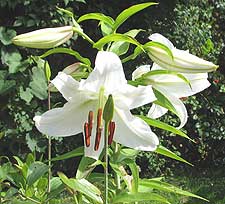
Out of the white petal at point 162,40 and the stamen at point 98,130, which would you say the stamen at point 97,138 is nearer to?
the stamen at point 98,130

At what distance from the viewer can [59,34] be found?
121cm

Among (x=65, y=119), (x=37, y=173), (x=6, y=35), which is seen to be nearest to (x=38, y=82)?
(x=6, y=35)

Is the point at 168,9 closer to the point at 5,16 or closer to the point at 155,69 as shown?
the point at 5,16

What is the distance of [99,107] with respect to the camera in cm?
115

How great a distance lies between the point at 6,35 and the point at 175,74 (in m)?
3.67

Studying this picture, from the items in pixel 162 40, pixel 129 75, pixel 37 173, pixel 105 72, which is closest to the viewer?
pixel 105 72

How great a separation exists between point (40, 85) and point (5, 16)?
0.94m

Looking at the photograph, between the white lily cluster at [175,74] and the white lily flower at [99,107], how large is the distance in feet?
0.19

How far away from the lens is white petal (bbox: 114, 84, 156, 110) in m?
1.15

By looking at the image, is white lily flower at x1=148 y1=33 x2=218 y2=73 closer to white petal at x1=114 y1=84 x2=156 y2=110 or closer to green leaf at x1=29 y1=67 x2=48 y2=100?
white petal at x1=114 y1=84 x2=156 y2=110

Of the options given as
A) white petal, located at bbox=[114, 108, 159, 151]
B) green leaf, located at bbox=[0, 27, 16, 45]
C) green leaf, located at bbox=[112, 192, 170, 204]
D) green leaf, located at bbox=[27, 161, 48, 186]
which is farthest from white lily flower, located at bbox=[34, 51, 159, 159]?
green leaf, located at bbox=[0, 27, 16, 45]

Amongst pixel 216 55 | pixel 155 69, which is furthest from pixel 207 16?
pixel 155 69

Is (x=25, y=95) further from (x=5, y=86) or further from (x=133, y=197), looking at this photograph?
(x=133, y=197)

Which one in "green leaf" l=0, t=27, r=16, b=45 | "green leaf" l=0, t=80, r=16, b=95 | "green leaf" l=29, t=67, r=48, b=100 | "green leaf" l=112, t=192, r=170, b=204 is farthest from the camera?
"green leaf" l=0, t=27, r=16, b=45
